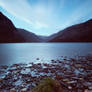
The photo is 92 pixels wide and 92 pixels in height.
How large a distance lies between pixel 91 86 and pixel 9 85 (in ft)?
→ 11.5

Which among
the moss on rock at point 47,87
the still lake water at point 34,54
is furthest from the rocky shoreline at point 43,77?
the still lake water at point 34,54

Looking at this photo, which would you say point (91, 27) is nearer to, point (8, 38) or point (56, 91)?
point (8, 38)

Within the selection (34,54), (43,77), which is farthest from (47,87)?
(34,54)

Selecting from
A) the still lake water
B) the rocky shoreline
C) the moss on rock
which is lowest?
the still lake water

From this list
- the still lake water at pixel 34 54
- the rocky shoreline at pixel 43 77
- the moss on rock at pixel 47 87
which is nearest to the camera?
the moss on rock at pixel 47 87

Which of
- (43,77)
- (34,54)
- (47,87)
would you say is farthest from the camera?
(34,54)

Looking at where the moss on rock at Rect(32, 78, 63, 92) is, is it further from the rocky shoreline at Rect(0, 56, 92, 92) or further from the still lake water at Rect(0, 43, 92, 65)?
the still lake water at Rect(0, 43, 92, 65)

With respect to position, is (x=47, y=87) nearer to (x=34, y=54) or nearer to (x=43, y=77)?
(x=43, y=77)

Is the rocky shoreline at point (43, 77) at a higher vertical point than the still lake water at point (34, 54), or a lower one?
higher

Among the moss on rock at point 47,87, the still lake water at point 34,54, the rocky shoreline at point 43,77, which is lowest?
the still lake water at point 34,54

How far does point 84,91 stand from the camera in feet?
8.55

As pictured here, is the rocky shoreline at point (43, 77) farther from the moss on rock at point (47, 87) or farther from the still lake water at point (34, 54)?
the still lake water at point (34, 54)

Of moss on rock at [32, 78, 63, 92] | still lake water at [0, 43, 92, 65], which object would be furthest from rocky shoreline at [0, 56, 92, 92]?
still lake water at [0, 43, 92, 65]

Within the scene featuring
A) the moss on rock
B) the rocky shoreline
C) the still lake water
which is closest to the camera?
the moss on rock
